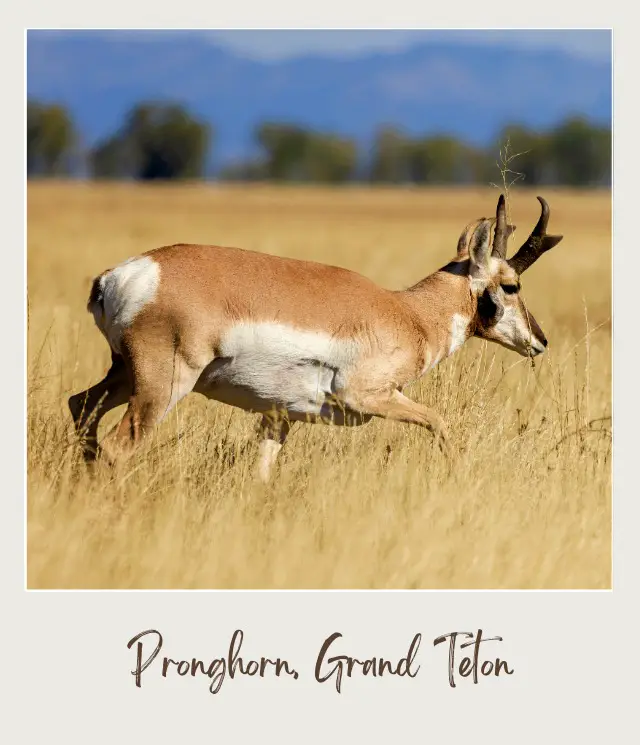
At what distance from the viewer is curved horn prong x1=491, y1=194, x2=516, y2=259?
892 cm

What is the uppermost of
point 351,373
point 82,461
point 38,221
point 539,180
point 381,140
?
point 381,140

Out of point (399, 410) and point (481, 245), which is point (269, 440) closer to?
point (399, 410)

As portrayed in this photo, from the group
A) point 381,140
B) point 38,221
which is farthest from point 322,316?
point 381,140

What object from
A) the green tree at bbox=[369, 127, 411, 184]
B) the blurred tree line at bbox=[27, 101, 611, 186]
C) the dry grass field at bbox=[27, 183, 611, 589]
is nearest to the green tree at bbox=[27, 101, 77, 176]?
the blurred tree line at bbox=[27, 101, 611, 186]

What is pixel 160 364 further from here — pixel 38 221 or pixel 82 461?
pixel 38 221

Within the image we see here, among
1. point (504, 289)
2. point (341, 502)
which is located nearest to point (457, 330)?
point (504, 289)

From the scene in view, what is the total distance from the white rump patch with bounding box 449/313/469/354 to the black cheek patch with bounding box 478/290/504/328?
6.2 inches

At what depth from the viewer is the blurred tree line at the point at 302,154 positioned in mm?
119375

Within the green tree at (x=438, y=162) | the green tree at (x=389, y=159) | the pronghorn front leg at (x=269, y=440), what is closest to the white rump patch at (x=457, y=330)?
the pronghorn front leg at (x=269, y=440)

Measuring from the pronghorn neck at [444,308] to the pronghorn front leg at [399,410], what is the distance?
0.54 m

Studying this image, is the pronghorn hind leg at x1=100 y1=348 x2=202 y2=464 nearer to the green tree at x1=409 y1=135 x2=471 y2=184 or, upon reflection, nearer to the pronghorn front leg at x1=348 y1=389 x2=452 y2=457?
the pronghorn front leg at x1=348 y1=389 x2=452 y2=457

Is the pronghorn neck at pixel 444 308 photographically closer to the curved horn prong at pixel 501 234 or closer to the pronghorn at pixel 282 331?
the pronghorn at pixel 282 331

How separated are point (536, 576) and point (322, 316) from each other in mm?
2347

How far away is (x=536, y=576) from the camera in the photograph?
7.32 metres
